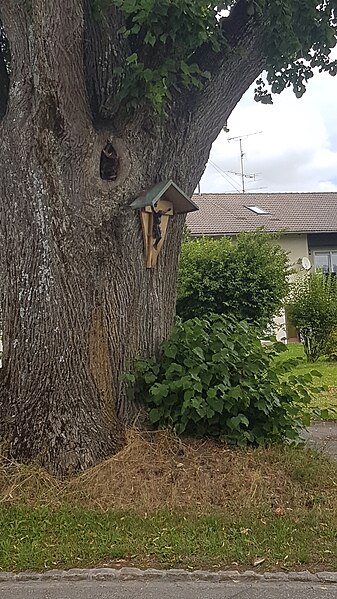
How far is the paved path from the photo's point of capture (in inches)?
234

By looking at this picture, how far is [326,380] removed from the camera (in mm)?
11297

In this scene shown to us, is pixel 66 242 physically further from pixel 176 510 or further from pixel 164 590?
pixel 164 590

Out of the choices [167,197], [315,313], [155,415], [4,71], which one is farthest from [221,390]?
[315,313]

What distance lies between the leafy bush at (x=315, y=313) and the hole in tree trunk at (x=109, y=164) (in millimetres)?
11261

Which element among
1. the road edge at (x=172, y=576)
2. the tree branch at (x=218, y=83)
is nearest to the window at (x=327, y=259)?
the tree branch at (x=218, y=83)

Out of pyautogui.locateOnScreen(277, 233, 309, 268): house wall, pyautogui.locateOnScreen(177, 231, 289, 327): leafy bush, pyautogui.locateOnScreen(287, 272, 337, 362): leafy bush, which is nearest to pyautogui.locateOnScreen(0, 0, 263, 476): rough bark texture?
pyautogui.locateOnScreen(177, 231, 289, 327): leafy bush

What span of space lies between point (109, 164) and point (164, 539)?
2.93m

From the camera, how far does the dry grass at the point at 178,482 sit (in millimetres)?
4230

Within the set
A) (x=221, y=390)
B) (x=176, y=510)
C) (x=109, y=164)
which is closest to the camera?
(x=176, y=510)

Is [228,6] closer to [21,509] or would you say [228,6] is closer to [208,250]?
[21,509]

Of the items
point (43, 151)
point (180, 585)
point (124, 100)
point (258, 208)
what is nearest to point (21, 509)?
point (180, 585)

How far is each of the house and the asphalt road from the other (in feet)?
61.2

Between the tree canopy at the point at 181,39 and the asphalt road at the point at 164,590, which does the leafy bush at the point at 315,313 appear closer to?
the tree canopy at the point at 181,39

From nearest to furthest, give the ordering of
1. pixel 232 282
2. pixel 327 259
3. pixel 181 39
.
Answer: pixel 181 39
pixel 232 282
pixel 327 259
